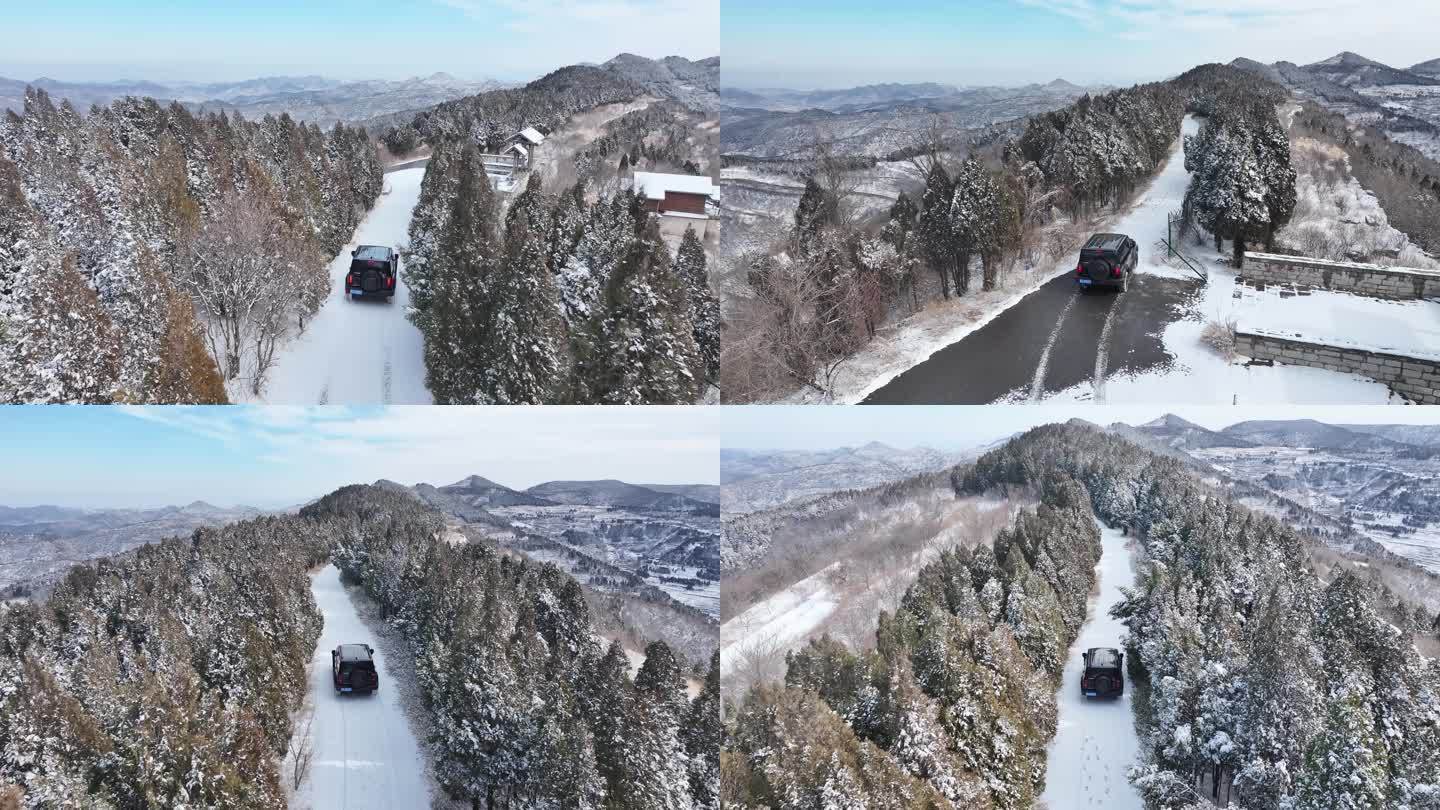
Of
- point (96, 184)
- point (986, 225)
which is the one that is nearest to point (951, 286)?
point (986, 225)

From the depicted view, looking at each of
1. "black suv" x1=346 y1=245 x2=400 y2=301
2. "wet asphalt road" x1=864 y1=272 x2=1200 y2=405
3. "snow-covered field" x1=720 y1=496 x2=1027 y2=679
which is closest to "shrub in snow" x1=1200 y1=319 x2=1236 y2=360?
"wet asphalt road" x1=864 y1=272 x2=1200 y2=405

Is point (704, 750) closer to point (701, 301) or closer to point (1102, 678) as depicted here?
point (1102, 678)

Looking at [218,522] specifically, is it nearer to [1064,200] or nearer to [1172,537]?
[1172,537]

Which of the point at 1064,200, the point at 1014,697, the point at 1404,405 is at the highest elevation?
the point at 1064,200

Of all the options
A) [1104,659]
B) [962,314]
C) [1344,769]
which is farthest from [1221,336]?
[1344,769]

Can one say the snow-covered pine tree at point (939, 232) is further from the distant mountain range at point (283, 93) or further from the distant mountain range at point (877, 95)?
the distant mountain range at point (283, 93)

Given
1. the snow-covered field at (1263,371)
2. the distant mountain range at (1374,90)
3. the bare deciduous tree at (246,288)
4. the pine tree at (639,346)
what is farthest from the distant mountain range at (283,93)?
the distant mountain range at (1374,90)
